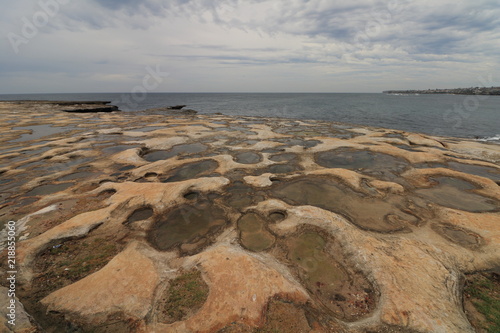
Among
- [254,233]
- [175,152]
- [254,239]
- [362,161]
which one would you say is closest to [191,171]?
[175,152]

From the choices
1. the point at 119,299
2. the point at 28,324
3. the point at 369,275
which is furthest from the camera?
the point at 369,275

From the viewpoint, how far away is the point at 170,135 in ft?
103

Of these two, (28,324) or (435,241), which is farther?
(435,241)

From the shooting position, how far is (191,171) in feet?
60.2

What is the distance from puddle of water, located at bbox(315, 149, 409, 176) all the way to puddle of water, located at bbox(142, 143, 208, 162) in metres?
13.7

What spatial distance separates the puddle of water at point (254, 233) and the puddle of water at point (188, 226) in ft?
3.87

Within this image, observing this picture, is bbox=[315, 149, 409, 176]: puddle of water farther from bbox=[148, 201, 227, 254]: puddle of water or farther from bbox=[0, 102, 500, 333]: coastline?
bbox=[148, 201, 227, 254]: puddle of water

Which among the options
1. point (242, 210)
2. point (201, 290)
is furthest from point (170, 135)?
point (201, 290)

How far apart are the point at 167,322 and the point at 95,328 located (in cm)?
207

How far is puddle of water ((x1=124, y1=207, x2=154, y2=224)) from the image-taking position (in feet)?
38.3

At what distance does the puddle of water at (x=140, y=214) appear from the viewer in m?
11.7

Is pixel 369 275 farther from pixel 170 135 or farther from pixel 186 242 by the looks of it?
pixel 170 135

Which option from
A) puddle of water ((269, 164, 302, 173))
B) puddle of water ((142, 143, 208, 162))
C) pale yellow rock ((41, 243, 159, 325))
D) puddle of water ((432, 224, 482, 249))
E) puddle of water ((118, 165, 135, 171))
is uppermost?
pale yellow rock ((41, 243, 159, 325))

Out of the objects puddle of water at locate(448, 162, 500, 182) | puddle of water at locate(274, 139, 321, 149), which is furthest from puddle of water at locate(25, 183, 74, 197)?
puddle of water at locate(448, 162, 500, 182)
